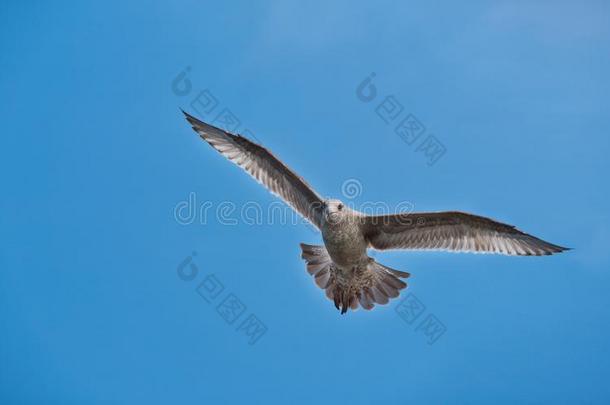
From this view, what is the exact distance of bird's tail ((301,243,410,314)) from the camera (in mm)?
10109

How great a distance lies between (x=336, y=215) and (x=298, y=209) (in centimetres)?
115

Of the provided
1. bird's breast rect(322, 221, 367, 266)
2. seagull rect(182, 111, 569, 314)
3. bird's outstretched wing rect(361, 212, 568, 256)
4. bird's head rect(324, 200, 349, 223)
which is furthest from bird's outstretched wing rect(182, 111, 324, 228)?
bird's outstretched wing rect(361, 212, 568, 256)

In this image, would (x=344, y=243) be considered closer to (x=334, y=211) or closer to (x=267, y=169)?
(x=334, y=211)

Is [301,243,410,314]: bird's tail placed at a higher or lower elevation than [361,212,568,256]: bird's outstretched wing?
lower

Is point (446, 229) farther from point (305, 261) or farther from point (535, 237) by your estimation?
point (305, 261)

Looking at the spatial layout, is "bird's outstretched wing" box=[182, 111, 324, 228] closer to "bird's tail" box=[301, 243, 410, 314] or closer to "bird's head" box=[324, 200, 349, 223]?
"bird's head" box=[324, 200, 349, 223]

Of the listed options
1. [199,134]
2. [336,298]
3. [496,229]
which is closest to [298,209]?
[336,298]

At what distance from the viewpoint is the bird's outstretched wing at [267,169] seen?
1009 cm

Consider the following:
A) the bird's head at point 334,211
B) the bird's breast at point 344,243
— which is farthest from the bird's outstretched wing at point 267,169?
the bird's breast at point 344,243

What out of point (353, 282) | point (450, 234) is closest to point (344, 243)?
point (353, 282)

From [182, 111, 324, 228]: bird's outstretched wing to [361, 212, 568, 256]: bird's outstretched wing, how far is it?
89 cm

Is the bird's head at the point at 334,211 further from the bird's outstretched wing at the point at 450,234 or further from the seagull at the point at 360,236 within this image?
the bird's outstretched wing at the point at 450,234

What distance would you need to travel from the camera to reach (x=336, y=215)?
924cm

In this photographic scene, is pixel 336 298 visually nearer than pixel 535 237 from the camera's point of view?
No
